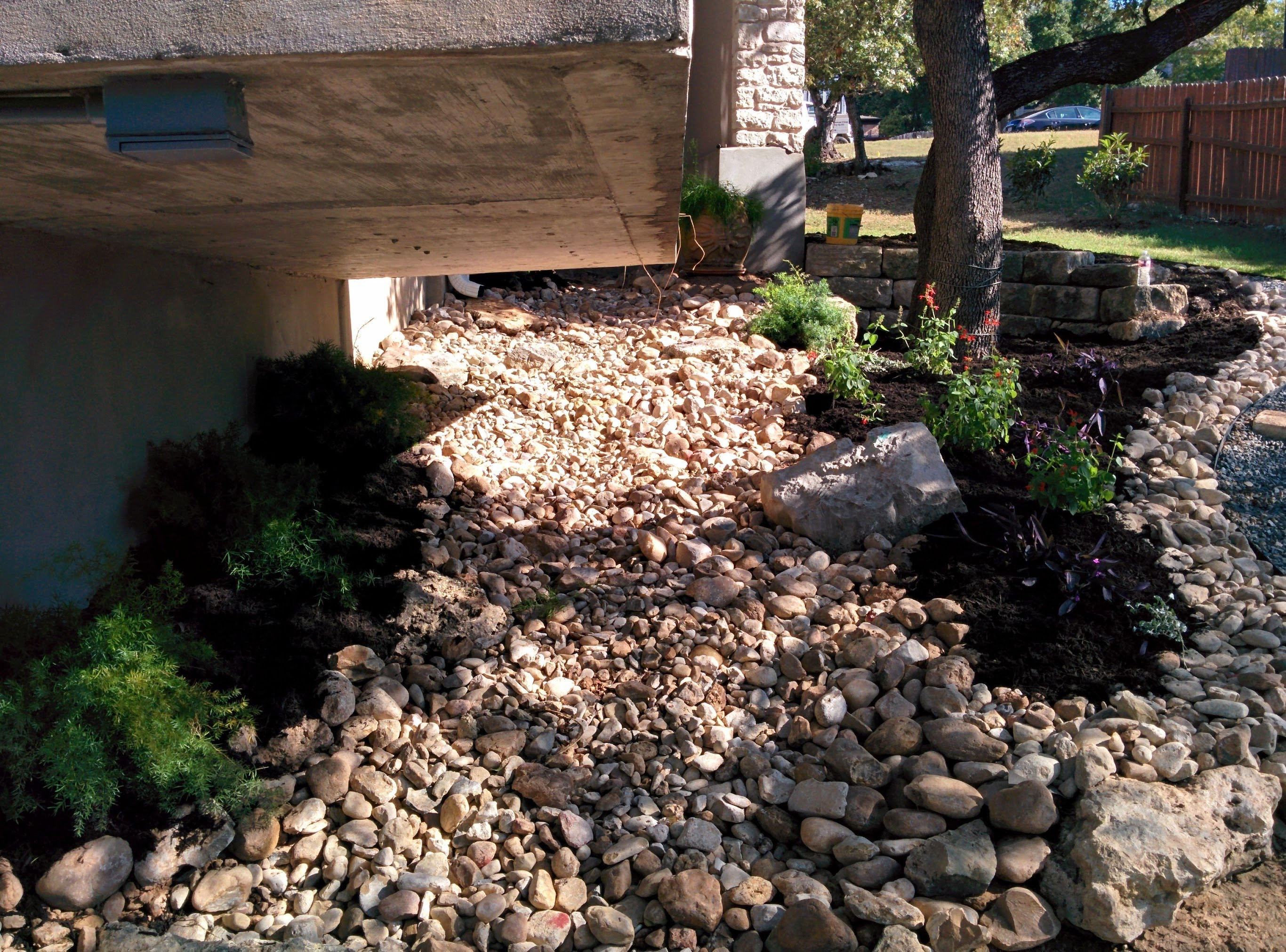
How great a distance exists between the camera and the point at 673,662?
3.54m

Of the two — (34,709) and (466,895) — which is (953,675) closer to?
(466,895)

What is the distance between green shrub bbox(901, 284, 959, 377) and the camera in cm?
576

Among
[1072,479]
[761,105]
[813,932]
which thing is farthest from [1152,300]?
[813,932]

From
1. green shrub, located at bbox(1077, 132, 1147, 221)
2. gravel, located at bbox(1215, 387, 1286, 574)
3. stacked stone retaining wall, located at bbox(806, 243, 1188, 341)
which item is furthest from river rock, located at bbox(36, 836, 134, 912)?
green shrub, located at bbox(1077, 132, 1147, 221)

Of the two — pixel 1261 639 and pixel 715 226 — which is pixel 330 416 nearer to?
pixel 1261 639

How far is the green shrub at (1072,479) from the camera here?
4020 mm

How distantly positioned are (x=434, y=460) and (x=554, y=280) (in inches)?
155

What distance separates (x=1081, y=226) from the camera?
12.6 meters

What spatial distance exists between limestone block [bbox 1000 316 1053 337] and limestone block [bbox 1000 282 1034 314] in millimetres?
38

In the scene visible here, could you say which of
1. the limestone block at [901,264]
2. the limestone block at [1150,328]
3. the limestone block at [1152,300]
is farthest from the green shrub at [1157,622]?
the limestone block at [901,264]

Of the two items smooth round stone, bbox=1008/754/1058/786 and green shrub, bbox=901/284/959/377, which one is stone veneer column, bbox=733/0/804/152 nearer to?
green shrub, bbox=901/284/959/377

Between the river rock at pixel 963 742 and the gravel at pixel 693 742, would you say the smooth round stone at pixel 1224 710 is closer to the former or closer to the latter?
the gravel at pixel 693 742

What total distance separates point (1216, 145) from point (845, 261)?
25.8 feet

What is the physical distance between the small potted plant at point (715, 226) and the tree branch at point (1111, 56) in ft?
6.87
